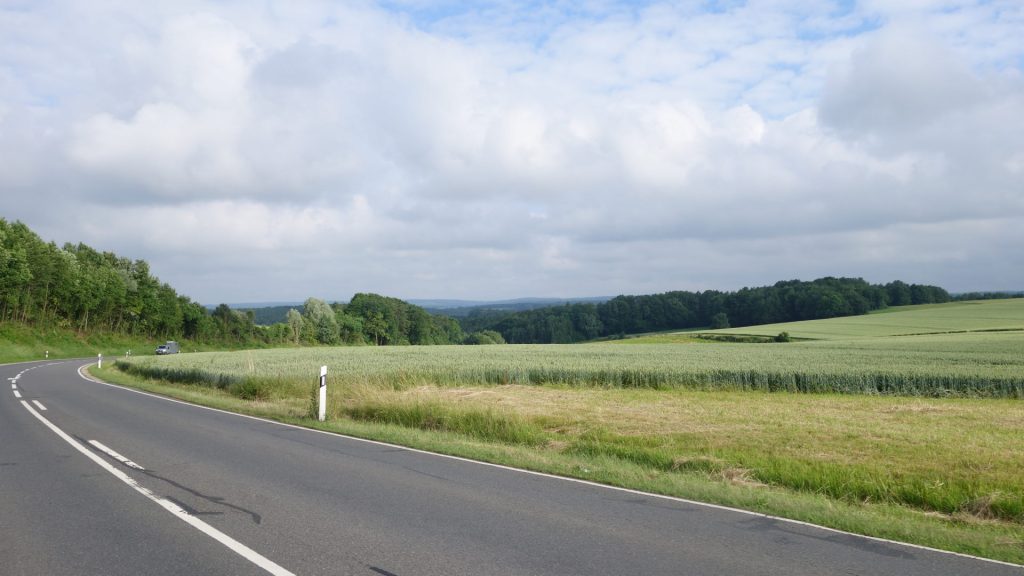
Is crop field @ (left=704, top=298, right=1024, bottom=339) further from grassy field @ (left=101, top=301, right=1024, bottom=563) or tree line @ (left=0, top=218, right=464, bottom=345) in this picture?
tree line @ (left=0, top=218, right=464, bottom=345)

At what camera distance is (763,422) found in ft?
45.6

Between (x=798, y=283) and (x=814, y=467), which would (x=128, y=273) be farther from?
(x=798, y=283)

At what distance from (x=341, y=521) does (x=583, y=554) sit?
2.54 meters

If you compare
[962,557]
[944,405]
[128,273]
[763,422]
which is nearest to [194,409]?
[763,422]

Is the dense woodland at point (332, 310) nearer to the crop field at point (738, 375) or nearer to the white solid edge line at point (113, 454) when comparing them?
the crop field at point (738, 375)

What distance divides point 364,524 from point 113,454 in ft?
20.7

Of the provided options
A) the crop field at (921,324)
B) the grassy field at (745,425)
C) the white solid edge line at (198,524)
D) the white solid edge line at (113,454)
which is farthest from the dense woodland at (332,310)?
the white solid edge line at (198,524)

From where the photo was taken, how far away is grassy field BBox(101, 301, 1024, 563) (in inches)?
306

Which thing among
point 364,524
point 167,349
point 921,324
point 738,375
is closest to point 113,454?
point 364,524

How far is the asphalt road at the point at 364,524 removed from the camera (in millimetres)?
5375

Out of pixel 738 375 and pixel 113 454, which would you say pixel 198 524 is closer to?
pixel 113 454

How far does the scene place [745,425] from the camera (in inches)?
530

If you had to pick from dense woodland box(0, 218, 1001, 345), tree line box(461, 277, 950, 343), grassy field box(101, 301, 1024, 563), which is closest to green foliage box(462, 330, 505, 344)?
dense woodland box(0, 218, 1001, 345)

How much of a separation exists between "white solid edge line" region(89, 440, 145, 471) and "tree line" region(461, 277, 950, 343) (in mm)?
101016
